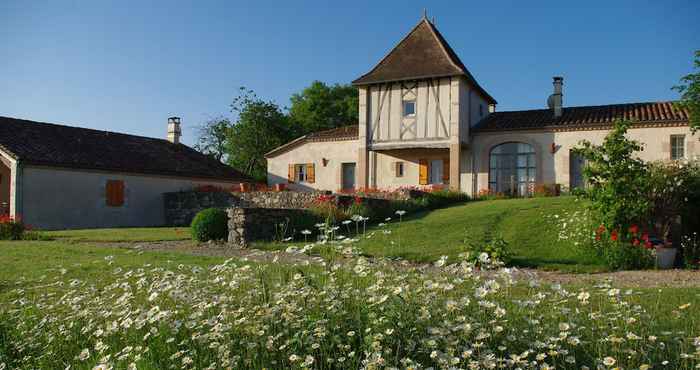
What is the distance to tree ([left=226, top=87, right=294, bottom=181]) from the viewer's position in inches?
1561

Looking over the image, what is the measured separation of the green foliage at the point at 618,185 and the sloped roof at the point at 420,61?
12.1 metres

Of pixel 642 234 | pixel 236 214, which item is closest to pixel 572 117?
pixel 642 234

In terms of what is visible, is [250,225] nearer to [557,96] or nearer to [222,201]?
[222,201]

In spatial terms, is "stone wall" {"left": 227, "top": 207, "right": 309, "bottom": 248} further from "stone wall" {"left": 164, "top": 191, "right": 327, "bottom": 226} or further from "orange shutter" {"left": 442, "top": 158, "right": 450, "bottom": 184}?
"orange shutter" {"left": 442, "top": 158, "right": 450, "bottom": 184}

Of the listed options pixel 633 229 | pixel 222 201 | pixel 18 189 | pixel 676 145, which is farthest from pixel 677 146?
pixel 18 189

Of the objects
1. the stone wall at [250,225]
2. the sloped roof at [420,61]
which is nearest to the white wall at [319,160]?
the sloped roof at [420,61]

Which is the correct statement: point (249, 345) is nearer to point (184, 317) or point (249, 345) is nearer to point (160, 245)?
point (184, 317)

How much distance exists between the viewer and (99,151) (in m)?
22.2

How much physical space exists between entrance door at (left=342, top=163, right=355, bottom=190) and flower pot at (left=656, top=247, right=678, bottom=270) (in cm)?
1687

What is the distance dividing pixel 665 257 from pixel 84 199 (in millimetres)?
18507

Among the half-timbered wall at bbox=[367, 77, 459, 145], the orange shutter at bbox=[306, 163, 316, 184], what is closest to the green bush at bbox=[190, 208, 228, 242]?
the half-timbered wall at bbox=[367, 77, 459, 145]

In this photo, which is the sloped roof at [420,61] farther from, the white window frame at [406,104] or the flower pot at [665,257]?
the flower pot at [665,257]

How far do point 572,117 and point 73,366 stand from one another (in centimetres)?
2202

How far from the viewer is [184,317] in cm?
411
